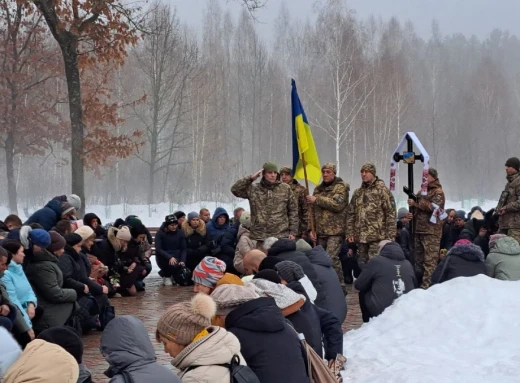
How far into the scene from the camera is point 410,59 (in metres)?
77.4

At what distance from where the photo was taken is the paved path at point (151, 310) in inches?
366

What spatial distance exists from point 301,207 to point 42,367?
10647 mm

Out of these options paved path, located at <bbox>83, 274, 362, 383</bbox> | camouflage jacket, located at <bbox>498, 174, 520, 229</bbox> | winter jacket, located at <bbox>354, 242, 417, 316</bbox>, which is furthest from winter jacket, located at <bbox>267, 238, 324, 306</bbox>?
camouflage jacket, located at <bbox>498, 174, 520, 229</bbox>

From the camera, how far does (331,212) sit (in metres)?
13.5

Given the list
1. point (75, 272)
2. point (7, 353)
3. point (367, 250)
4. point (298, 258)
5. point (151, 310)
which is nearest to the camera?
point (7, 353)

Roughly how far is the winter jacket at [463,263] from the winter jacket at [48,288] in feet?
15.6

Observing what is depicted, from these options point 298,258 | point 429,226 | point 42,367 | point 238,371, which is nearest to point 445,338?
point 298,258

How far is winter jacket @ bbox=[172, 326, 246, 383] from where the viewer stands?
179 inches

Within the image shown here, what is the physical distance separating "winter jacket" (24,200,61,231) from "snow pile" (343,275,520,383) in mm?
5340

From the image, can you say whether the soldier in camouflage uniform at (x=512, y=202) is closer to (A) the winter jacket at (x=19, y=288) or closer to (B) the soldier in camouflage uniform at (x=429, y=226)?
(B) the soldier in camouflage uniform at (x=429, y=226)

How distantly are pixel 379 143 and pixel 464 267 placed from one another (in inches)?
1850

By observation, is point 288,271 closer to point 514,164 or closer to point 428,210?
point 428,210

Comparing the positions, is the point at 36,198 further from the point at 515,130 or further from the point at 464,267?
the point at 464,267

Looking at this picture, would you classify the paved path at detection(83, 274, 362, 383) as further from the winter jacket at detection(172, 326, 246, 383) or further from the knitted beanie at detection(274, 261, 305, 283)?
the winter jacket at detection(172, 326, 246, 383)
